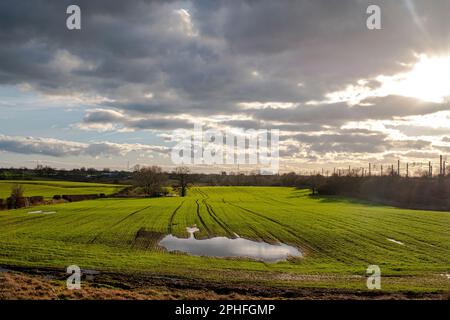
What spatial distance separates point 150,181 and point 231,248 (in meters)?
94.4

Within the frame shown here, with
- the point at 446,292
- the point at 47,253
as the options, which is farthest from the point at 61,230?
the point at 446,292

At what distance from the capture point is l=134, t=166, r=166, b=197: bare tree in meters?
125

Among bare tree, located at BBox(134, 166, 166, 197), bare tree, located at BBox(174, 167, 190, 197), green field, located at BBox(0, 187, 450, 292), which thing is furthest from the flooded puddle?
bare tree, located at BBox(174, 167, 190, 197)

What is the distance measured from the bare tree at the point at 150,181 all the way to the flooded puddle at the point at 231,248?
282ft

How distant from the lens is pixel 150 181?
126 m

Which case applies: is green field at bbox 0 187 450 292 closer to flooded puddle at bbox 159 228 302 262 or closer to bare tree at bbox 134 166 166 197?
flooded puddle at bbox 159 228 302 262

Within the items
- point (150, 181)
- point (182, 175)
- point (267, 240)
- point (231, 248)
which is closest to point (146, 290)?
point (231, 248)

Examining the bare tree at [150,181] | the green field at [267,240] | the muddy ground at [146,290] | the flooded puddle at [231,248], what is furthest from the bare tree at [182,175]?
the muddy ground at [146,290]

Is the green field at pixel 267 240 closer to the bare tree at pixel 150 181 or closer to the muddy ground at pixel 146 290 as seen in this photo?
the muddy ground at pixel 146 290

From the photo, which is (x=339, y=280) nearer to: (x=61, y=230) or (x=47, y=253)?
(x=47, y=253)

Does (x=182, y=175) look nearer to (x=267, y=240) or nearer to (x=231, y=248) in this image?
(x=267, y=240)

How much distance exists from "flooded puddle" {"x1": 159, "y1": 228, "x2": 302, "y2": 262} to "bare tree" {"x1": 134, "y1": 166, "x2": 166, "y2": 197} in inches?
3388
